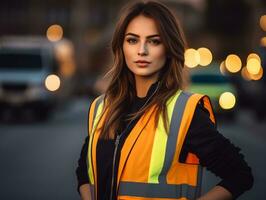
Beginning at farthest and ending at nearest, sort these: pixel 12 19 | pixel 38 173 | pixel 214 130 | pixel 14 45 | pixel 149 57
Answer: pixel 12 19
pixel 14 45
pixel 38 173
pixel 149 57
pixel 214 130

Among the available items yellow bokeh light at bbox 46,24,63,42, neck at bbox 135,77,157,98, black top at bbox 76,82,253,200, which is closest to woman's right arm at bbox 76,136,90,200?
black top at bbox 76,82,253,200

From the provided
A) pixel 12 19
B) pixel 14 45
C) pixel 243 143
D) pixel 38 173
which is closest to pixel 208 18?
pixel 12 19

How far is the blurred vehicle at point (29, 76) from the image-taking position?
2319 cm

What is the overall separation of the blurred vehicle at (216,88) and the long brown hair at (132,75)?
65.0 ft

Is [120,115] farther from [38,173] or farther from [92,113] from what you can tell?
[38,173]

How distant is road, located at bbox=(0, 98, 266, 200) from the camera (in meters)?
10.4

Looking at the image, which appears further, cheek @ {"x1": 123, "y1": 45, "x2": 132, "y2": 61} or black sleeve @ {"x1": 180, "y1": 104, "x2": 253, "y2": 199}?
cheek @ {"x1": 123, "y1": 45, "x2": 132, "y2": 61}

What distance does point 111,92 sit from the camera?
11.3 ft

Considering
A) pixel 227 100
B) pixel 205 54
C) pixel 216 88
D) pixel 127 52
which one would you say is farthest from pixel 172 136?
pixel 205 54

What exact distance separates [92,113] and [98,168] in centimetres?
31

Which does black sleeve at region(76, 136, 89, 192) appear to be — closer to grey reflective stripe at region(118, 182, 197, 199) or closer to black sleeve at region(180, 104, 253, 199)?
grey reflective stripe at region(118, 182, 197, 199)

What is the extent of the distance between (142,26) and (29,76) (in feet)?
65.8

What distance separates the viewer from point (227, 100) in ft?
80.0

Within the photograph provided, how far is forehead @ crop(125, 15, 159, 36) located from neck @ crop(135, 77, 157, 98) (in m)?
0.18
